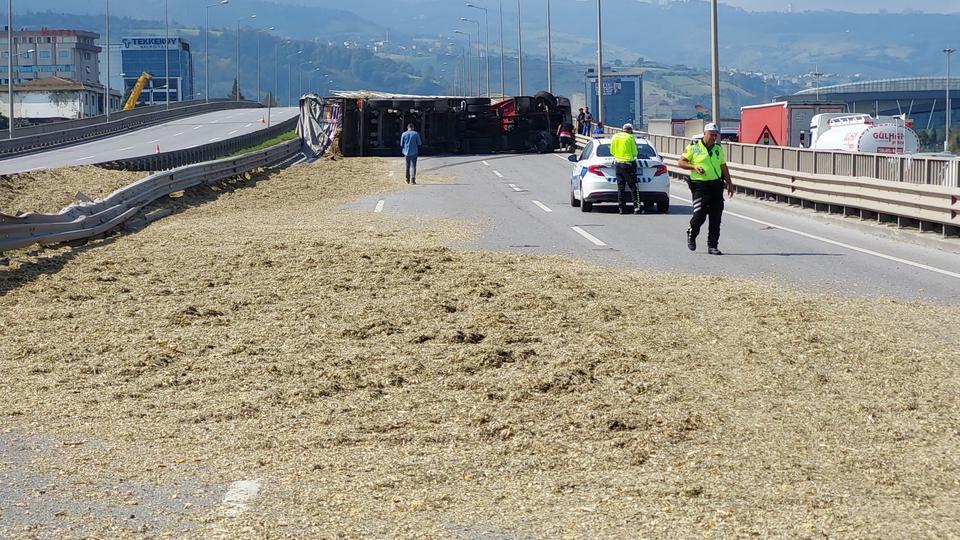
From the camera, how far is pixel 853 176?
23656mm

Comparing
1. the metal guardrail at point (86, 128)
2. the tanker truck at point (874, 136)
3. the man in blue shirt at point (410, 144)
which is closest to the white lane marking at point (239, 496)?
the man in blue shirt at point (410, 144)

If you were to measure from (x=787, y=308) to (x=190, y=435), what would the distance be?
6.15 m


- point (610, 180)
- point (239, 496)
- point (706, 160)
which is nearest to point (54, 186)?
point (610, 180)

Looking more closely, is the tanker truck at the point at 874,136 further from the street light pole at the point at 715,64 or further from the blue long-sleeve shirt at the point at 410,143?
the blue long-sleeve shirt at the point at 410,143

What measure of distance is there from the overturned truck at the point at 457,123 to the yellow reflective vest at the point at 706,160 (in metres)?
32.8

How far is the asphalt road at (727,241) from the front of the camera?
Result: 560 inches

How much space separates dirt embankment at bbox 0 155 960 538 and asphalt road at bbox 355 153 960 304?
1.43 meters

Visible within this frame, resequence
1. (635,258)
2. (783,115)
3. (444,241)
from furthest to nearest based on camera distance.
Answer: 1. (783,115)
2. (444,241)
3. (635,258)

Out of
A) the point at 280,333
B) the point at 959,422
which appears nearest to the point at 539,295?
the point at 280,333

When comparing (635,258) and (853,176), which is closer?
(635,258)

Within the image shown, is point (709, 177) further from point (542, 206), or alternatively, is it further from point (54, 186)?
point (54, 186)

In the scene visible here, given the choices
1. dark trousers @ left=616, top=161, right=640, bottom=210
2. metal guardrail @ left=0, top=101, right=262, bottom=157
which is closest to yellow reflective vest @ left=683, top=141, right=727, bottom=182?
dark trousers @ left=616, top=161, right=640, bottom=210

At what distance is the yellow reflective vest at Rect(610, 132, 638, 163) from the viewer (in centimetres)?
2342

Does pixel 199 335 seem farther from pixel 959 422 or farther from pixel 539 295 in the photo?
pixel 959 422
